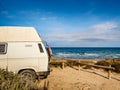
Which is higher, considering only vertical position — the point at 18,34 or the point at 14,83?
the point at 18,34

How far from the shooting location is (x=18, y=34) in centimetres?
951

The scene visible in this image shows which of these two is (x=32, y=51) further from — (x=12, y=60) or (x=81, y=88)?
(x=81, y=88)

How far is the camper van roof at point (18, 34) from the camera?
30.6ft

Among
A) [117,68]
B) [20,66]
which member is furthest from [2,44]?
[117,68]

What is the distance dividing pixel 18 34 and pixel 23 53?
1067 mm

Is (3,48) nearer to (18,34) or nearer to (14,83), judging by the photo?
(18,34)

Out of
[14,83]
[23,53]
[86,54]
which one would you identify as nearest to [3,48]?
[23,53]

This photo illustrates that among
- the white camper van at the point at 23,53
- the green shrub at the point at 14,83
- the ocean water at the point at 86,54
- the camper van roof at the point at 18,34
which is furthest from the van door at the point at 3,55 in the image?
the ocean water at the point at 86,54

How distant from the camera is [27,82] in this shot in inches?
213

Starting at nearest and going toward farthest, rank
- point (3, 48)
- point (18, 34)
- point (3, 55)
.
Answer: point (3, 55) → point (3, 48) → point (18, 34)

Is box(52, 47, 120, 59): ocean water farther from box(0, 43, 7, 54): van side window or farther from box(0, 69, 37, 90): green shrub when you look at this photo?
box(0, 69, 37, 90): green shrub

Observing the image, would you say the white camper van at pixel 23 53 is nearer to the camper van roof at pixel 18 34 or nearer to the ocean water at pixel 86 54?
the camper van roof at pixel 18 34

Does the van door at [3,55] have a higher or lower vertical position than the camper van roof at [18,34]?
lower

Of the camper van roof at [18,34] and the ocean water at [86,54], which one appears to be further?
the ocean water at [86,54]
